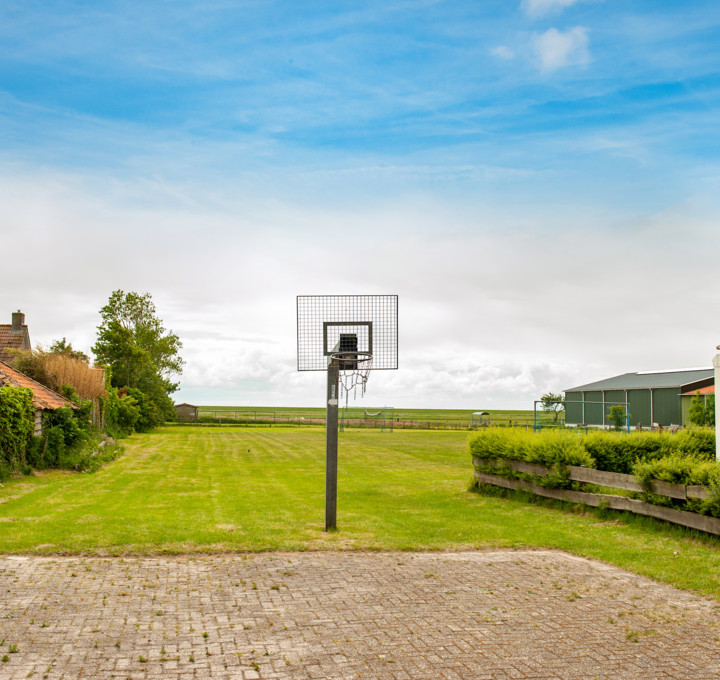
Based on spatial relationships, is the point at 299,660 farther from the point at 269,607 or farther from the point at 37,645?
the point at 37,645

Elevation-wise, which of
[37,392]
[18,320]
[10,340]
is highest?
[18,320]

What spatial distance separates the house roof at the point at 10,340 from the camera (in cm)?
3419

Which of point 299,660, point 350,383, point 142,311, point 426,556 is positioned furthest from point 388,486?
point 142,311

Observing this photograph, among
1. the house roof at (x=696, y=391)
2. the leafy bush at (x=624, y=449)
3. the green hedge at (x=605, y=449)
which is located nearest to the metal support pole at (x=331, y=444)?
the green hedge at (x=605, y=449)

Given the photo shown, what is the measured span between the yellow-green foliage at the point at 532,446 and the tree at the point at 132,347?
38.3 metres

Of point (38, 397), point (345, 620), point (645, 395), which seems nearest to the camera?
point (345, 620)

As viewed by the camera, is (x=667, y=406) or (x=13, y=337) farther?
(x=667, y=406)

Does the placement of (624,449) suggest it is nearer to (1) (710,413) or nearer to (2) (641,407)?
(1) (710,413)

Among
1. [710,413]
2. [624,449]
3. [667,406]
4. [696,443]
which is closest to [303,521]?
[624,449]

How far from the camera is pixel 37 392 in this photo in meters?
22.2

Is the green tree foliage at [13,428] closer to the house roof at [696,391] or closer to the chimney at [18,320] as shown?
the chimney at [18,320]

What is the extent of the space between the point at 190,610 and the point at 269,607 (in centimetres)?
68

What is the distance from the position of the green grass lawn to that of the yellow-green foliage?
0.86 meters

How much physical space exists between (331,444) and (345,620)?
3.95 meters
